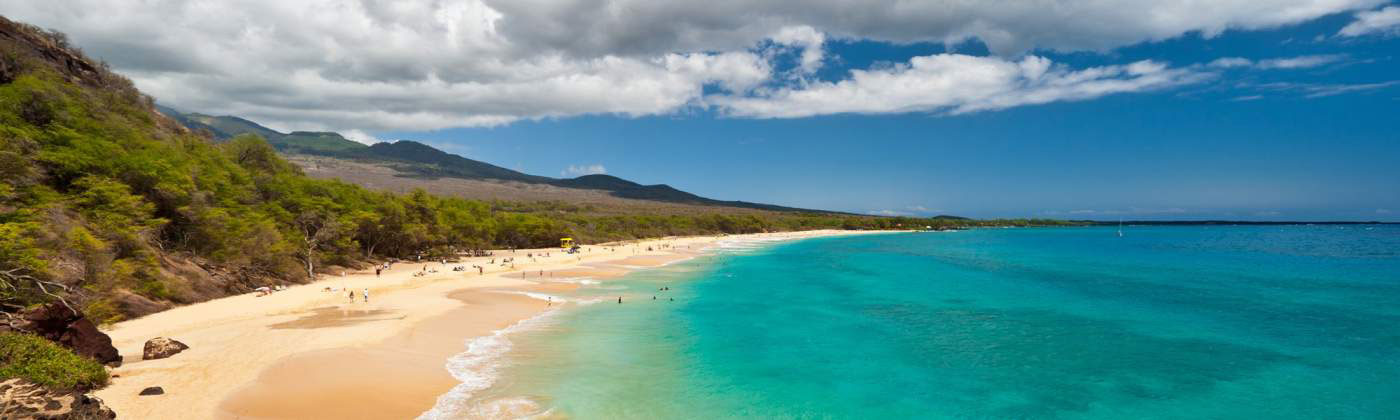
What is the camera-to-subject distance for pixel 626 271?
5962 centimetres

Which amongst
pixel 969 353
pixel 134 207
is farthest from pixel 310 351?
pixel 969 353

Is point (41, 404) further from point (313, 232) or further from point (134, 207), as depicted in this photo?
point (313, 232)

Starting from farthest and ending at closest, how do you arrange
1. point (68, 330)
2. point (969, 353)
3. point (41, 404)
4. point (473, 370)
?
point (969, 353), point (473, 370), point (68, 330), point (41, 404)

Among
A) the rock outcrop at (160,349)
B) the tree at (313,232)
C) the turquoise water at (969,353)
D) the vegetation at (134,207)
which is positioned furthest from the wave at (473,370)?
the tree at (313,232)

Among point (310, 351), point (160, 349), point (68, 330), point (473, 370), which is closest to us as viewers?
point (68, 330)

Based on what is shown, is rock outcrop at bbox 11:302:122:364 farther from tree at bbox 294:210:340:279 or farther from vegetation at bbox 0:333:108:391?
tree at bbox 294:210:340:279

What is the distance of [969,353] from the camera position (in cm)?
2519

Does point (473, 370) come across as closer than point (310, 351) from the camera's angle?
Yes

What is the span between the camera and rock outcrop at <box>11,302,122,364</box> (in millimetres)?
16578

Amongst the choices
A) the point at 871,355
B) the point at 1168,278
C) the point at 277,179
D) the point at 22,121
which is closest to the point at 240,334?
the point at 22,121

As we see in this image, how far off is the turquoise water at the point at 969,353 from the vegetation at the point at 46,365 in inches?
374

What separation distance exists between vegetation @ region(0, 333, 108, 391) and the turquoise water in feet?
31.1

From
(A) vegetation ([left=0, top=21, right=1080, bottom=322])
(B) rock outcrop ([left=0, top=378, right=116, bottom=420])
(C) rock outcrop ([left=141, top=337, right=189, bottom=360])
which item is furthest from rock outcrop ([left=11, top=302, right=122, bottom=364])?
(B) rock outcrop ([left=0, top=378, right=116, bottom=420])

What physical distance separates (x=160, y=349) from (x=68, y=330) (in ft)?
8.94
